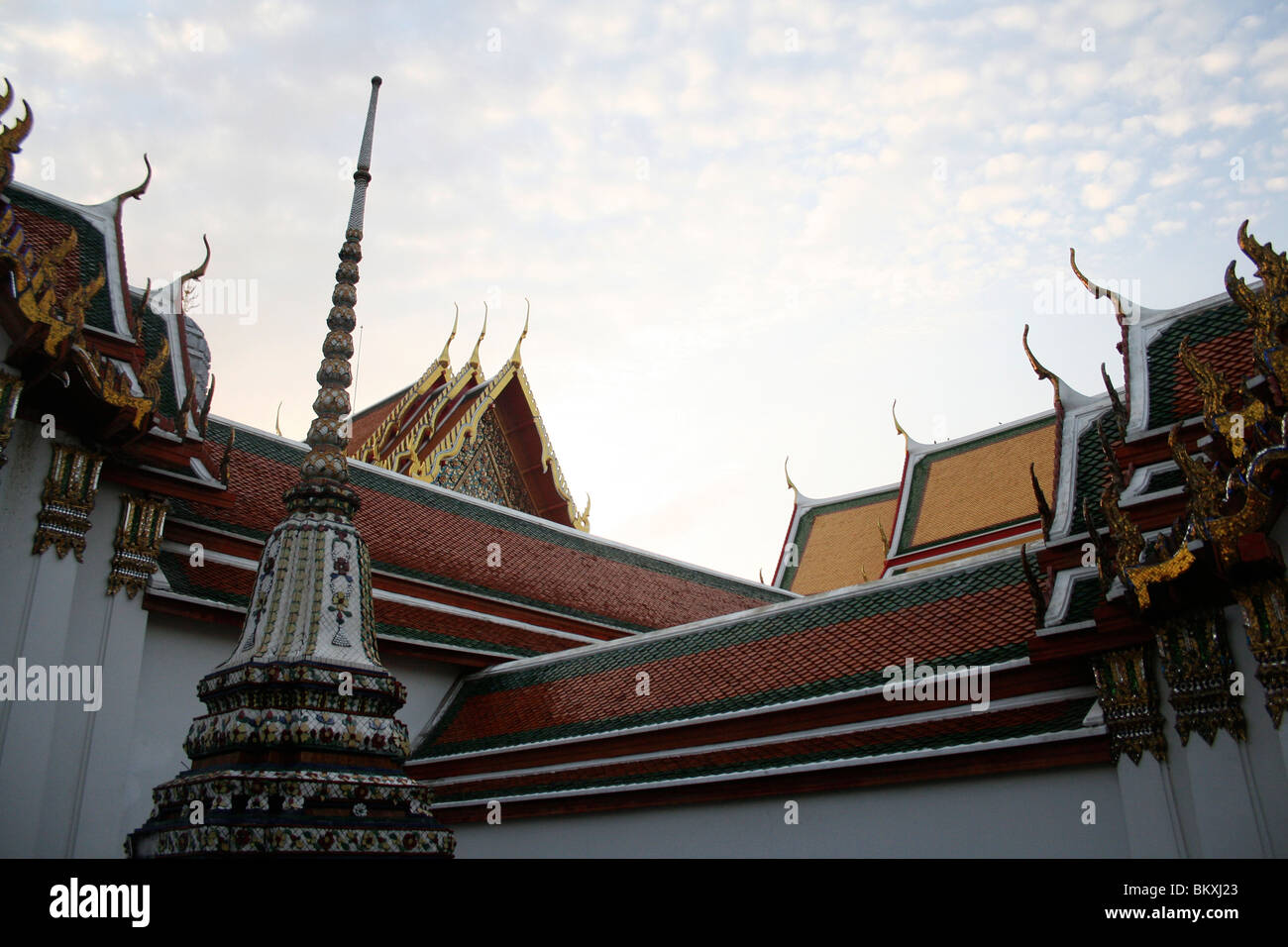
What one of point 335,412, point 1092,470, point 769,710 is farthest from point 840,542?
point 335,412

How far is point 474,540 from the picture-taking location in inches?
542

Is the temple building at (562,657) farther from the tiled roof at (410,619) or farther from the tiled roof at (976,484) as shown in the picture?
the tiled roof at (976,484)

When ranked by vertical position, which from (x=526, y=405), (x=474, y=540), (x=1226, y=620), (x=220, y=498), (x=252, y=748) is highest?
(x=526, y=405)

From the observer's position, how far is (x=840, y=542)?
1911 centimetres

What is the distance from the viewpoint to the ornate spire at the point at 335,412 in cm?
461

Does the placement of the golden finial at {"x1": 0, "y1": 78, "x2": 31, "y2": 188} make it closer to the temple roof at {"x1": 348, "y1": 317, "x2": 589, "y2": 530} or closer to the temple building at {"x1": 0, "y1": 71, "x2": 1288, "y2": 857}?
the temple building at {"x1": 0, "y1": 71, "x2": 1288, "y2": 857}

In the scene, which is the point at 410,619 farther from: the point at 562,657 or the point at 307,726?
the point at 307,726

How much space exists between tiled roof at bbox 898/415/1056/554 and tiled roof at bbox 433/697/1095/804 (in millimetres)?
6868

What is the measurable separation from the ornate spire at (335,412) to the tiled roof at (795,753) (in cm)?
428

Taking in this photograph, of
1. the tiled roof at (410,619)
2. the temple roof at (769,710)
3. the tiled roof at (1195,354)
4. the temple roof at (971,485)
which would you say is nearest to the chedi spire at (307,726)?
the temple roof at (769,710)

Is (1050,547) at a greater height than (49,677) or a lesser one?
greater
